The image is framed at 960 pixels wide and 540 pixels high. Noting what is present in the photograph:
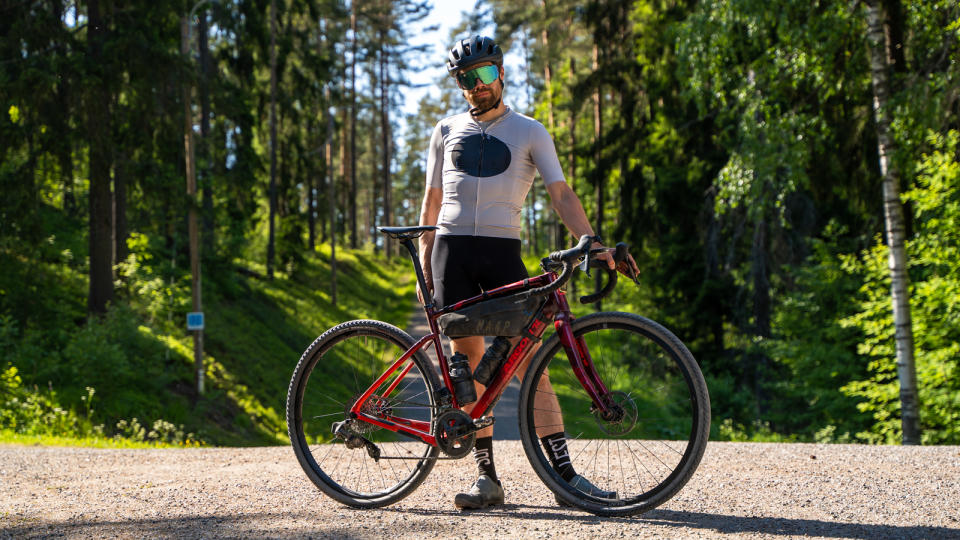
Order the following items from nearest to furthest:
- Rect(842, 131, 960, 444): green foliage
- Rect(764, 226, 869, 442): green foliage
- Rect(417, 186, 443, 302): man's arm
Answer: Rect(417, 186, 443, 302): man's arm → Rect(842, 131, 960, 444): green foliage → Rect(764, 226, 869, 442): green foliage

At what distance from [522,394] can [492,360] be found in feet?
0.70

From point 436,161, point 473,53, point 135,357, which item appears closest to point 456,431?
point 436,161

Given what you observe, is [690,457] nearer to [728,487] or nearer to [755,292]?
[728,487]

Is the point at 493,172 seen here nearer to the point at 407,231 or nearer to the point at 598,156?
the point at 407,231

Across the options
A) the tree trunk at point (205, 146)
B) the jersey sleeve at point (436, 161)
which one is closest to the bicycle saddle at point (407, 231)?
the jersey sleeve at point (436, 161)

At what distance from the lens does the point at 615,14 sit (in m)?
21.5

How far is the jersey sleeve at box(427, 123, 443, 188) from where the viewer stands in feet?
14.4

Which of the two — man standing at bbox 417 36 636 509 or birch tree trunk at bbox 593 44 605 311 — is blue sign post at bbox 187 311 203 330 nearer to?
birch tree trunk at bbox 593 44 605 311

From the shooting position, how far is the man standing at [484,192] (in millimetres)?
4133

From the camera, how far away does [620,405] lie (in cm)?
377

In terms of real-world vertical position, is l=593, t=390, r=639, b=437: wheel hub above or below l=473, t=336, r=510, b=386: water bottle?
below

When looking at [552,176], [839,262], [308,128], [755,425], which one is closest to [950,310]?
[839,262]

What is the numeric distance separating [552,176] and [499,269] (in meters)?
0.54

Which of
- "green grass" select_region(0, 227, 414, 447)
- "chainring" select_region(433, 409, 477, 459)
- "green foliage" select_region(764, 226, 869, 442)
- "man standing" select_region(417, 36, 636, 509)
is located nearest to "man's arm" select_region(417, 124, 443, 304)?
"man standing" select_region(417, 36, 636, 509)
